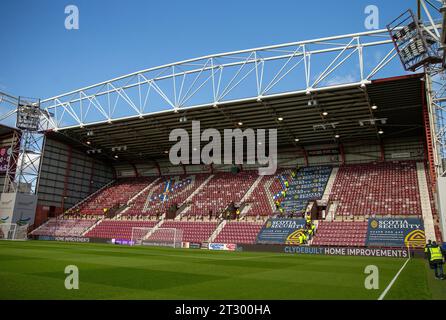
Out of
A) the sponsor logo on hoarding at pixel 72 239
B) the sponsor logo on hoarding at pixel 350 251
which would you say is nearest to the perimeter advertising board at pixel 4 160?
the sponsor logo on hoarding at pixel 72 239

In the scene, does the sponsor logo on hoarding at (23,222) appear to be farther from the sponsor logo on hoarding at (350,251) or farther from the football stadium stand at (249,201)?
the sponsor logo on hoarding at (350,251)

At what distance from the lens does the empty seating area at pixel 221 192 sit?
43062 millimetres

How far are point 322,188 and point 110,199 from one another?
30.5m

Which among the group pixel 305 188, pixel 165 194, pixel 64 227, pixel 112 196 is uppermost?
pixel 112 196

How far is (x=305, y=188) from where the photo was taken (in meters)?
40.8

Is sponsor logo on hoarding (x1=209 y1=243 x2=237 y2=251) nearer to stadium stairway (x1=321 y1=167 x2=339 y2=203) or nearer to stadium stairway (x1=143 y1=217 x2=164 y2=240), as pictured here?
stadium stairway (x1=143 y1=217 x2=164 y2=240)

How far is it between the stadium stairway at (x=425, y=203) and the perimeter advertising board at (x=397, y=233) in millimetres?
592

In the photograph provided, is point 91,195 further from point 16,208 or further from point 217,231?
point 217,231

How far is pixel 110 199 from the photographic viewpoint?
5178cm

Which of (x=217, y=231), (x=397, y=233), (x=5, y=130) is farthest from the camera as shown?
(x=5, y=130)

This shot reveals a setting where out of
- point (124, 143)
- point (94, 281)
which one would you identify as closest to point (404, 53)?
point (94, 281)

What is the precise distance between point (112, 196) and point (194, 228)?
19216mm

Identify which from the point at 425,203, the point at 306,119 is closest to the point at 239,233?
the point at 306,119
